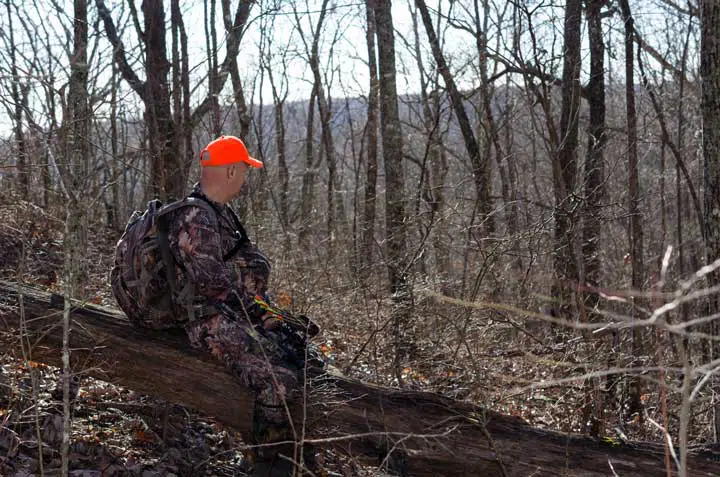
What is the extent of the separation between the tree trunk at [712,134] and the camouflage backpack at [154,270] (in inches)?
123

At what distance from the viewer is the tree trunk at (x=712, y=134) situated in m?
4.71

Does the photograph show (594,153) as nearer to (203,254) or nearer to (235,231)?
(235,231)

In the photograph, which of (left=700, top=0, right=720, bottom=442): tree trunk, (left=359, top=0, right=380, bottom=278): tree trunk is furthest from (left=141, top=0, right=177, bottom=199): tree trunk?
(left=700, top=0, right=720, bottom=442): tree trunk

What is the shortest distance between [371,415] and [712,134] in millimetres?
2986

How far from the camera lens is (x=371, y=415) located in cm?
434

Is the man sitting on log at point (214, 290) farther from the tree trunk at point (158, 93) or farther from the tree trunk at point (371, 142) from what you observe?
the tree trunk at point (371, 142)

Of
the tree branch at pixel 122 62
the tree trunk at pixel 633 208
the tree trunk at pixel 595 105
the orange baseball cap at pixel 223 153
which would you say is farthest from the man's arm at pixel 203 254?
the tree branch at pixel 122 62

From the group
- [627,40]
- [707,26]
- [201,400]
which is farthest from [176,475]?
[627,40]

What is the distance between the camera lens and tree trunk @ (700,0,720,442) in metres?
4.71

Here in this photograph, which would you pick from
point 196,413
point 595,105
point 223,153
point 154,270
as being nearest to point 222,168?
point 223,153

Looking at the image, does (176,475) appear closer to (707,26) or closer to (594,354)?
(594,354)

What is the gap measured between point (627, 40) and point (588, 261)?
2.80 metres

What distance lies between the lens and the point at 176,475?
4473 millimetres

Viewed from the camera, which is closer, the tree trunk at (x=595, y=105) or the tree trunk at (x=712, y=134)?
the tree trunk at (x=712, y=134)
